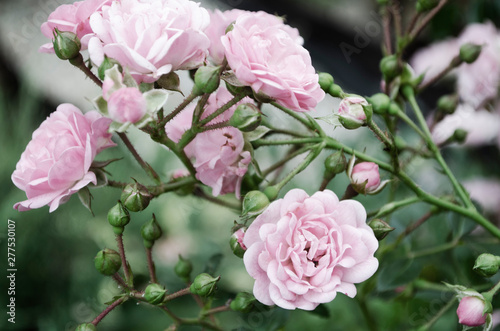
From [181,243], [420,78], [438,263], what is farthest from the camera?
[181,243]

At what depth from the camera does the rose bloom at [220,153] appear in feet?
1.60

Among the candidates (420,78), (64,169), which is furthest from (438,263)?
(64,169)

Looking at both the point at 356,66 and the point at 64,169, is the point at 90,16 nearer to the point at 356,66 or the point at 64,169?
the point at 64,169

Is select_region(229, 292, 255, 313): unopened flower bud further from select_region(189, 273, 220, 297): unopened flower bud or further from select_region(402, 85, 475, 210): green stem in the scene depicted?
select_region(402, 85, 475, 210): green stem

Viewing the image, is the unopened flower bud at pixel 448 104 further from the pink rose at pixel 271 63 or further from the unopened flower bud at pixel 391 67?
the pink rose at pixel 271 63

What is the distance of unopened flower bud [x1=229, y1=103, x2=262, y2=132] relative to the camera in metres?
0.44

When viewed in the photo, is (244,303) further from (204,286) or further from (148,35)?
(148,35)

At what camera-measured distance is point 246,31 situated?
0.45m

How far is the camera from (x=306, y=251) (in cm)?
45

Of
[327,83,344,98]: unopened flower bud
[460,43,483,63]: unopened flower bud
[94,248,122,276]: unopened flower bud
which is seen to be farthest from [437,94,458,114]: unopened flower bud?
[94,248,122,276]: unopened flower bud

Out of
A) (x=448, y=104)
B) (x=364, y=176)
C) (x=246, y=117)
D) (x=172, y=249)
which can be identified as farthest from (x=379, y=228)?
(x=172, y=249)

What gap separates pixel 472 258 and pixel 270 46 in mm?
406

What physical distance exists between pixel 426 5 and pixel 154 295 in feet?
1.36

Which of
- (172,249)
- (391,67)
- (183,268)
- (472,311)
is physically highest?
(391,67)
